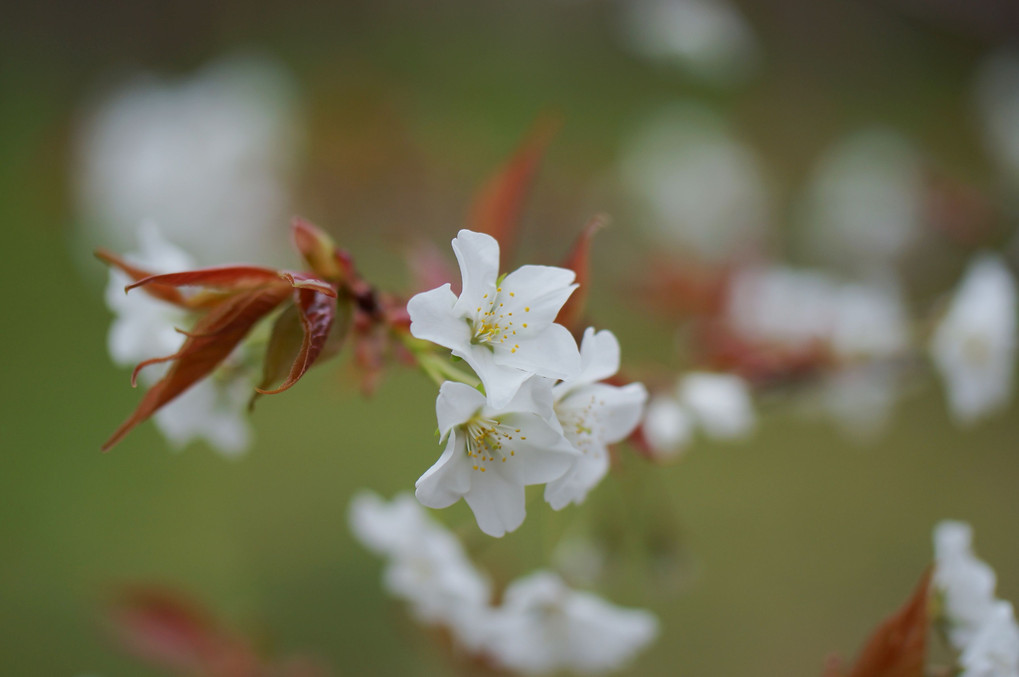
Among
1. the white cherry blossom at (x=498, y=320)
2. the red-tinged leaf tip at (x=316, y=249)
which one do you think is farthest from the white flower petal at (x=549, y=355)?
the red-tinged leaf tip at (x=316, y=249)

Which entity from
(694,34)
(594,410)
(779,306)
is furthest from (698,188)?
(594,410)

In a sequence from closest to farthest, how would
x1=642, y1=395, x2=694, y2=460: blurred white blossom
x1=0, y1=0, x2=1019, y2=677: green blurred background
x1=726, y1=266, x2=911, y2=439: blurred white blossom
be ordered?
x1=642, y1=395, x2=694, y2=460: blurred white blossom
x1=726, y1=266, x2=911, y2=439: blurred white blossom
x1=0, y1=0, x2=1019, y2=677: green blurred background

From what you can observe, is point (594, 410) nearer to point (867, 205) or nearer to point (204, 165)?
point (204, 165)

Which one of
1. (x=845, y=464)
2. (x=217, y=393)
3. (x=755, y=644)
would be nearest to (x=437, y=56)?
(x=845, y=464)

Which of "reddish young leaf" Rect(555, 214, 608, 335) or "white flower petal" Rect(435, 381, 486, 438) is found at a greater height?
"reddish young leaf" Rect(555, 214, 608, 335)

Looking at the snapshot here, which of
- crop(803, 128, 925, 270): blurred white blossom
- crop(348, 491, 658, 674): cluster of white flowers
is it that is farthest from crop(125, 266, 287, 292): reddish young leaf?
crop(803, 128, 925, 270): blurred white blossom

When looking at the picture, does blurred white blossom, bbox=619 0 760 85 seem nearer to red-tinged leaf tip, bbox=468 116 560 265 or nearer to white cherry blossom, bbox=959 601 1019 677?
red-tinged leaf tip, bbox=468 116 560 265
